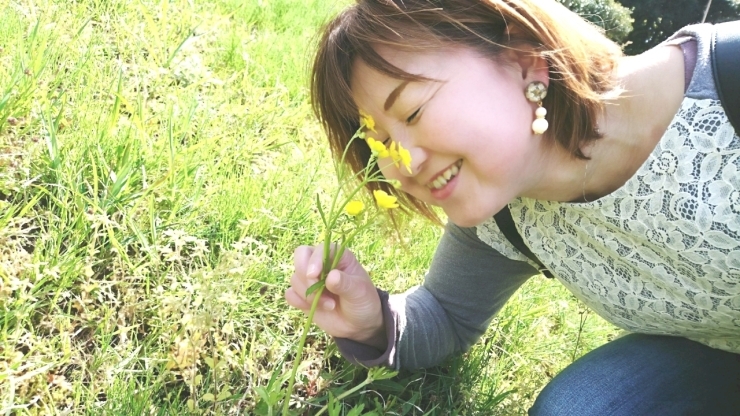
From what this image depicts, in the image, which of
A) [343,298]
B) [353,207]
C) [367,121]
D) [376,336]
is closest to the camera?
[353,207]

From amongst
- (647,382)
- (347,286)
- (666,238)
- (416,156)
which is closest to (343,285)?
(347,286)

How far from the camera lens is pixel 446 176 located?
120 cm

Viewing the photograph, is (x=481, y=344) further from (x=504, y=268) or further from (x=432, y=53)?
(x=432, y=53)

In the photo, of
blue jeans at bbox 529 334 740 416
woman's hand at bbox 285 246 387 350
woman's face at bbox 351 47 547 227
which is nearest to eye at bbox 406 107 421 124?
woman's face at bbox 351 47 547 227

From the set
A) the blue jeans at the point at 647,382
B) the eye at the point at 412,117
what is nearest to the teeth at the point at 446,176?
the eye at the point at 412,117

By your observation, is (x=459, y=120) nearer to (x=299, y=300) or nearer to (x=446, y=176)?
(x=446, y=176)

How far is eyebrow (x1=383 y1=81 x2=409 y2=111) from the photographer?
1129mm

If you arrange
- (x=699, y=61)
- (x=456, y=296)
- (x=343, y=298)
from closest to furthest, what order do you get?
(x=699, y=61) < (x=343, y=298) < (x=456, y=296)

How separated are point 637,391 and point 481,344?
0.41 m

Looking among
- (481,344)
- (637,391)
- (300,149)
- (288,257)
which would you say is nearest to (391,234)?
(288,257)

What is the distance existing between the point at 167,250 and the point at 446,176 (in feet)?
2.37

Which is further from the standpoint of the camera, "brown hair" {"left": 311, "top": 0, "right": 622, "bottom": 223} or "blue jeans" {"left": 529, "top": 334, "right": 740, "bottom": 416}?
"blue jeans" {"left": 529, "top": 334, "right": 740, "bottom": 416}

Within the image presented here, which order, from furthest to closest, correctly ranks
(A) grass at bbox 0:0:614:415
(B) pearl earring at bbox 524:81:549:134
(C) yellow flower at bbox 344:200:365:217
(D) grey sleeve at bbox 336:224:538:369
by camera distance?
1. (D) grey sleeve at bbox 336:224:538:369
2. (A) grass at bbox 0:0:614:415
3. (B) pearl earring at bbox 524:81:549:134
4. (C) yellow flower at bbox 344:200:365:217

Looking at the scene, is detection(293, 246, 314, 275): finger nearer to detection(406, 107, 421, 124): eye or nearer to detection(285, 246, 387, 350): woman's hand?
detection(285, 246, 387, 350): woman's hand
